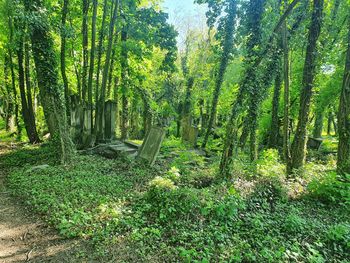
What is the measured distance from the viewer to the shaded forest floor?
12.1ft

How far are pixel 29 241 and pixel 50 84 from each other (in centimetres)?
525

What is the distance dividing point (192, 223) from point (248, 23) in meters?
6.47

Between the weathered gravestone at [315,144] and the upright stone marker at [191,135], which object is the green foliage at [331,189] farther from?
the weathered gravestone at [315,144]

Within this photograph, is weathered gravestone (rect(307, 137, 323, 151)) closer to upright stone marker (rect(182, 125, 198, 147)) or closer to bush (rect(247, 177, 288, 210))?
upright stone marker (rect(182, 125, 198, 147))

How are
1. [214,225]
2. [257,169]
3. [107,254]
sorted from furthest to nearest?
1. [257,169]
2. [214,225]
3. [107,254]

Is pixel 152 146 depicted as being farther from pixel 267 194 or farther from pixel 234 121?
pixel 267 194

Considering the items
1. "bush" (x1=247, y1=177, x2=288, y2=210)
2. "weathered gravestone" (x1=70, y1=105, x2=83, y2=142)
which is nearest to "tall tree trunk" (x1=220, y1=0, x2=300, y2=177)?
"bush" (x1=247, y1=177, x2=288, y2=210)

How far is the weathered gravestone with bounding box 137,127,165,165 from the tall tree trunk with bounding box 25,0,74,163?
7.80 ft

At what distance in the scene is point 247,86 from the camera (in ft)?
22.0

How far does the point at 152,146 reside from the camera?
8570mm

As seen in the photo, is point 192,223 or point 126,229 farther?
point 192,223

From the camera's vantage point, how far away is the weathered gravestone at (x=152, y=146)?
848 cm

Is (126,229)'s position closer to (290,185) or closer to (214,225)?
(214,225)

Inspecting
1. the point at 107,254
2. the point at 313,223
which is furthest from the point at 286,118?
the point at 107,254
